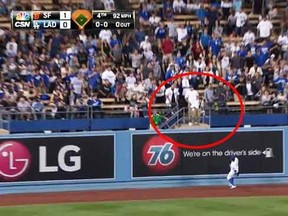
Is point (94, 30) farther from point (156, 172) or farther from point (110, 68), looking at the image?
point (156, 172)

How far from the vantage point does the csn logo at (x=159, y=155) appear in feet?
71.7

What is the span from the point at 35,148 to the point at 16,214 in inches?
141

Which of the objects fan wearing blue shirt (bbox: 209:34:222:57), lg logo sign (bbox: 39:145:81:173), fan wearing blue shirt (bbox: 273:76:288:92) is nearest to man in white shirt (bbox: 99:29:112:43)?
fan wearing blue shirt (bbox: 209:34:222:57)

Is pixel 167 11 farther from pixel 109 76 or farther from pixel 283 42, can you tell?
pixel 109 76

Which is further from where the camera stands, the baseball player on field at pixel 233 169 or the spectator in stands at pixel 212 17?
the spectator in stands at pixel 212 17

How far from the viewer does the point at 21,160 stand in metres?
21.0

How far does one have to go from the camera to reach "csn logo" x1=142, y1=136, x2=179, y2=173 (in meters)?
21.8

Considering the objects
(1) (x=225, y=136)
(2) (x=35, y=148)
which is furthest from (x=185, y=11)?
(2) (x=35, y=148)

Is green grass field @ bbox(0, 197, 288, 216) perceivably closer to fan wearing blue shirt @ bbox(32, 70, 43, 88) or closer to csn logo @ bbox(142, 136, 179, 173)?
csn logo @ bbox(142, 136, 179, 173)

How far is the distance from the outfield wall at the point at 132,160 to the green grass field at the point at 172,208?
7.70 feet

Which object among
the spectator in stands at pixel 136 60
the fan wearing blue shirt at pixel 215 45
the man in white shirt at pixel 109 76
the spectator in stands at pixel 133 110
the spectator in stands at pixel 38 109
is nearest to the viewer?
the spectator in stands at pixel 38 109

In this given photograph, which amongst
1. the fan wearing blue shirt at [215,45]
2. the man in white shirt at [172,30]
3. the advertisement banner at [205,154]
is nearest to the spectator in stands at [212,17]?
the fan wearing blue shirt at [215,45]

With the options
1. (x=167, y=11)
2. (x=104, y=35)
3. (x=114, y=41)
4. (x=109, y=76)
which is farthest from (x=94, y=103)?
(x=167, y=11)

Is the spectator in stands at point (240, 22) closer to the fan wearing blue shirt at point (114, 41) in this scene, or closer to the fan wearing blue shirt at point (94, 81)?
the fan wearing blue shirt at point (114, 41)
